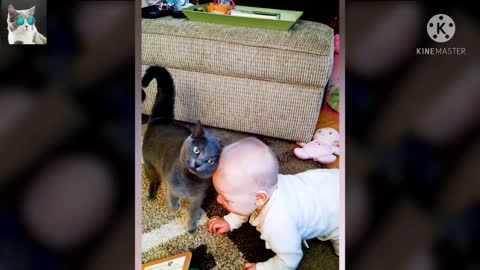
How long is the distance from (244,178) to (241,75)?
20 centimetres

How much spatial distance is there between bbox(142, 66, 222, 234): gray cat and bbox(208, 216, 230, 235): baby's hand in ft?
0.09

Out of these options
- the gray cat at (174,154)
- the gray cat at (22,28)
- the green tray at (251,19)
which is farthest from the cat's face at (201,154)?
the gray cat at (22,28)

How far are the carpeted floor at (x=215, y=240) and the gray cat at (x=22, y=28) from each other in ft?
1.17

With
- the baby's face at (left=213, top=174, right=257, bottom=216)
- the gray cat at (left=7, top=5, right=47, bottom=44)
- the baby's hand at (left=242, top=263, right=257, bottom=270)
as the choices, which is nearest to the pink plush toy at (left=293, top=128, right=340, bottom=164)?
the baby's face at (left=213, top=174, right=257, bottom=216)

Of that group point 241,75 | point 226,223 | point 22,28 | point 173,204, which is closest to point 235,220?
point 226,223

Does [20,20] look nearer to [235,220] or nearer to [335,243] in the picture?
[235,220]

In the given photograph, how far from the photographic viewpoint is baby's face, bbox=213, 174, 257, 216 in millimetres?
739

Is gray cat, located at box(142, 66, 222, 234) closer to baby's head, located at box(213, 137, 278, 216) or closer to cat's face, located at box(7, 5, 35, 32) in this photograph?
baby's head, located at box(213, 137, 278, 216)

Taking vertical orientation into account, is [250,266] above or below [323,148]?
below

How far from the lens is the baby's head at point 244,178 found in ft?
2.42

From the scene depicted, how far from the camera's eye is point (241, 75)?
78cm

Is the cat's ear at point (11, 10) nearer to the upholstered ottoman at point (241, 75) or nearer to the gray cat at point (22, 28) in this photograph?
the gray cat at point (22, 28)

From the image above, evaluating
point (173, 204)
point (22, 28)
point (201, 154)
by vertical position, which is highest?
point (22, 28)

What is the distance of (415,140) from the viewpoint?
0.78m
